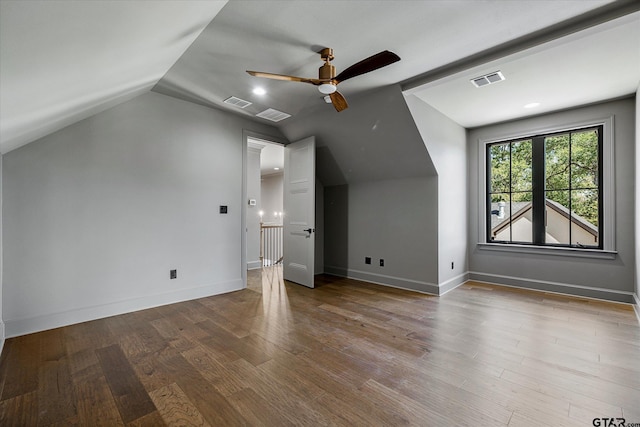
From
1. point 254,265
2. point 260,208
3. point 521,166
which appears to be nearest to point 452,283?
point 521,166

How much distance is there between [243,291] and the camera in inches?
166

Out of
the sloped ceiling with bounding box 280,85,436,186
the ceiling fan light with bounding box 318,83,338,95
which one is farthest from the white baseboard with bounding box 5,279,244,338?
the ceiling fan light with bounding box 318,83,338,95

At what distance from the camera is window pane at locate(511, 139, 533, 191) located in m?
4.47

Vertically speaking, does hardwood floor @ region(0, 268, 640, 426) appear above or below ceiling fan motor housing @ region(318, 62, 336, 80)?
below

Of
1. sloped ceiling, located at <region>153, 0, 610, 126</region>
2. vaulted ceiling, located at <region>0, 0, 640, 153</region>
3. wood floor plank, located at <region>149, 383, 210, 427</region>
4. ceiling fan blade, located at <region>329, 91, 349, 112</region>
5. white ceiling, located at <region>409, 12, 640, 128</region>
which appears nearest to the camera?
vaulted ceiling, located at <region>0, 0, 640, 153</region>

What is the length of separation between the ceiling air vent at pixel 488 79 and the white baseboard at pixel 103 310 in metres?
4.04

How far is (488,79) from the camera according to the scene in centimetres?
303

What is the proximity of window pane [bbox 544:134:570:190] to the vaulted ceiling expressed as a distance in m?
0.84

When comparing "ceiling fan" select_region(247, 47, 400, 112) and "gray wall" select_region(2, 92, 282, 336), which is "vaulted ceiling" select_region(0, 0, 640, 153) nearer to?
"ceiling fan" select_region(247, 47, 400, 112)

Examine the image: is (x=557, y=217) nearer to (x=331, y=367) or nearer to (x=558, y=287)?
(x=558, y=287)

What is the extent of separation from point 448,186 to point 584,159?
1837 mm

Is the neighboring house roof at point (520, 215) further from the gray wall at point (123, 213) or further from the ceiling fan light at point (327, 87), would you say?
the gray wall at point (123, 213)

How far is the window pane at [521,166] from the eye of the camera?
447 centimetres

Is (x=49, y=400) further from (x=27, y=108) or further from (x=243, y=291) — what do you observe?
(x=243, y=291)
